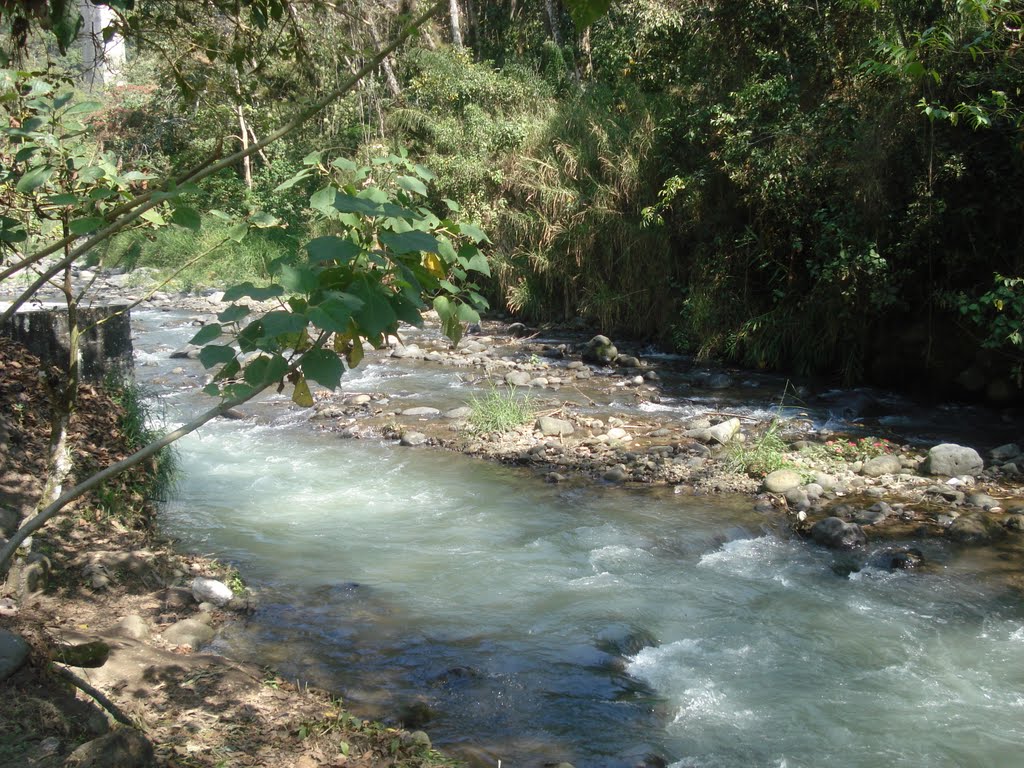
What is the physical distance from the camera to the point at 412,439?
788 cm

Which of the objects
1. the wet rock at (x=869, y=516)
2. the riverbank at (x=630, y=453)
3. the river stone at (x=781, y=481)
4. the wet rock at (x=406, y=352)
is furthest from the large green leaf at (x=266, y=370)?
the wet rock at (x=406, y=352)

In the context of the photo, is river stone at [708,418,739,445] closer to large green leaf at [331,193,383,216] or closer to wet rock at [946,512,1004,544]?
wet rock at [946,512,1004,544]

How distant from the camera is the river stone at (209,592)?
4.30m

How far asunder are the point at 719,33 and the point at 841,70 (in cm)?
158

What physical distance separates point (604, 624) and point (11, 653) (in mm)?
2715

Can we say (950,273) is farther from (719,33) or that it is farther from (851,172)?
(719,33)

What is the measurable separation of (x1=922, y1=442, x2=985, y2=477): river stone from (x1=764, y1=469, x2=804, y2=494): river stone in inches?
43.6

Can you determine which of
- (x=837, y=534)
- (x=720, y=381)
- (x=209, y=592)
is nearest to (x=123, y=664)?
(x=209, y=592)

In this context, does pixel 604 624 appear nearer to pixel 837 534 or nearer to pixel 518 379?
pixel 837 534

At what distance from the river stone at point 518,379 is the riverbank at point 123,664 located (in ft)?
17.7

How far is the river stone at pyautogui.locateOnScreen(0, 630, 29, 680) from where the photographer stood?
2721mm

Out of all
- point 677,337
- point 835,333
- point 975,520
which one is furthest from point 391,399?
point 975,520

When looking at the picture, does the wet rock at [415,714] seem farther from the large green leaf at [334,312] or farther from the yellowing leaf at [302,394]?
the large green leaf at [334,312]

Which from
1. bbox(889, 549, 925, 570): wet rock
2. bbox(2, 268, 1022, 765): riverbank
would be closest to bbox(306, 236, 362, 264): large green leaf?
bbox(2, 268, 1022, 765): riverbank
